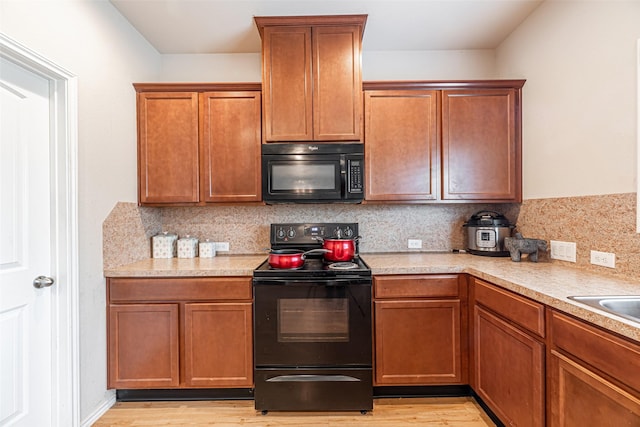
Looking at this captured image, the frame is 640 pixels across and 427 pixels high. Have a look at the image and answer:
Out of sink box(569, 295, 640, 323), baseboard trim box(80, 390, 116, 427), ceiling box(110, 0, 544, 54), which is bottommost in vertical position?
baseboard trim box(80, 390, 116, 427)

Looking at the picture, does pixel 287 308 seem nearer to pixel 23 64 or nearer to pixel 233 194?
pixel 233 194

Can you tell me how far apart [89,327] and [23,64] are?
4.86 feet

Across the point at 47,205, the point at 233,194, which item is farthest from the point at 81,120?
the point at 233,194

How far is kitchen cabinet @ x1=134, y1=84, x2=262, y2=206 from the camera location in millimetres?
2330

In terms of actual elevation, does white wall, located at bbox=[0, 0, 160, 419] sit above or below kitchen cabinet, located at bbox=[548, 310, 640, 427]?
→ above

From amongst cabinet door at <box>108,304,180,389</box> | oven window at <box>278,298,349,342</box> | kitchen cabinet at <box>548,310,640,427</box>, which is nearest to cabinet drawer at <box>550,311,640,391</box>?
kitchen cabinet at <box>548,310,640,427</box>

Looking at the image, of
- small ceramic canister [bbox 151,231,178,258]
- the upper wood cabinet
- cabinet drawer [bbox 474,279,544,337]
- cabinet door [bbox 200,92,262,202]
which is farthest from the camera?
small ceramic canister [bbox 151,231,178,258]

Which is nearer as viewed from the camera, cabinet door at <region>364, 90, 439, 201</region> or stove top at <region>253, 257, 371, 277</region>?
stove top at <region>253, 257, 371, 277</region>

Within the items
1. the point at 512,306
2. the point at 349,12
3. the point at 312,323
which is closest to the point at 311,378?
the point at 312,323

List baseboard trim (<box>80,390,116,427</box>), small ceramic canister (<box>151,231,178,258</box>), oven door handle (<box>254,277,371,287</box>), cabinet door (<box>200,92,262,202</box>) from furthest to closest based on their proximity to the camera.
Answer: small ceramic canister (<box>151,231,178,258</box>) → cabinet door (<box>200,92,262,202</box>) → oven door handle (<box>254,277,371,287</box>) → baseboard trim (<box>80,390,116,427</box>)

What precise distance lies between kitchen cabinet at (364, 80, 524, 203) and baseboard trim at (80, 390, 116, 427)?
2.28m

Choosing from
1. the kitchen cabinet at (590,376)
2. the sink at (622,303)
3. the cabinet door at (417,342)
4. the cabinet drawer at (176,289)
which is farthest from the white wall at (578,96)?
the cabinet drawer at (176,289)

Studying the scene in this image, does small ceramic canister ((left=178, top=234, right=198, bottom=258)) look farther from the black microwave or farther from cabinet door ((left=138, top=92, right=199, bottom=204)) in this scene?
the black microwave

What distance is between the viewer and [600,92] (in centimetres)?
168
